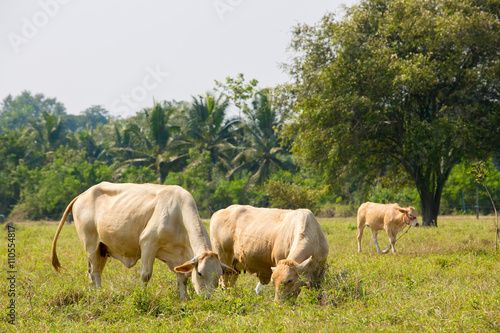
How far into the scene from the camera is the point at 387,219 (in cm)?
1370

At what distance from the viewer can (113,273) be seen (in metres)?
8.95

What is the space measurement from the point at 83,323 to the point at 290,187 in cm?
2057

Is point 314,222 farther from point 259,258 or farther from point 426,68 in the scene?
point 426,68

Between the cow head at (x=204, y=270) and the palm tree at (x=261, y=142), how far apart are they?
28.8 meters

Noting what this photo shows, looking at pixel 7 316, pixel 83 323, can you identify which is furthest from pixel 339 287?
pixel 7 316

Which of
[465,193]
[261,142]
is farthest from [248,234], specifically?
[465,193]

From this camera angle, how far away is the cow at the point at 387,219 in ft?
44.2

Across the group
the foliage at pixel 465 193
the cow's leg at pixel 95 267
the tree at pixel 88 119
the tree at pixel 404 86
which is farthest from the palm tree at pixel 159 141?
the tree at pixel 88 119

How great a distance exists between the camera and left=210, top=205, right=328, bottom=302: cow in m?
6.03

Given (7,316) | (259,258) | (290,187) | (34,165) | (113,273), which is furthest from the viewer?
(34,165)

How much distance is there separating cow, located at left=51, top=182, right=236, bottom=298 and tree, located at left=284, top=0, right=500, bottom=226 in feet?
37.3

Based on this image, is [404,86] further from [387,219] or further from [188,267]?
[188,267]

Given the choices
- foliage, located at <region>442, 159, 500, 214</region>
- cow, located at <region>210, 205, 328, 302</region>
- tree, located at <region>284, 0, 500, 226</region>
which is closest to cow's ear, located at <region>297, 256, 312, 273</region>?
cow, located at <region>210, 205, 328, 302</region>

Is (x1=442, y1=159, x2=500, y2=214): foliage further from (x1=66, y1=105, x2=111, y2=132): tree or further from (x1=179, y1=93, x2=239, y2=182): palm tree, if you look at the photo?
(x1=66, y1=105, x2=111, y2=132): tree
